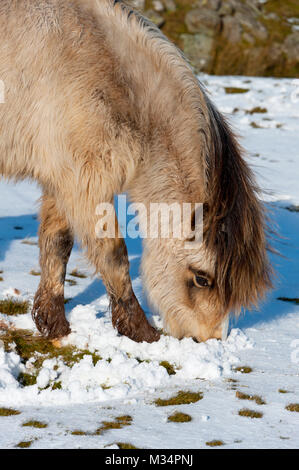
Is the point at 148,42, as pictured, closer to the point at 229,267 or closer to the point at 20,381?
the point at 229,267

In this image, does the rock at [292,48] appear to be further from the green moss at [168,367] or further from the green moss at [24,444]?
the green moss at [24,444]

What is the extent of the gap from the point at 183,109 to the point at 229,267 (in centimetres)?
101

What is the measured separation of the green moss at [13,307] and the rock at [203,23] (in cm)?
1413

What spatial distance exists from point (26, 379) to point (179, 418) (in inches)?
39.4

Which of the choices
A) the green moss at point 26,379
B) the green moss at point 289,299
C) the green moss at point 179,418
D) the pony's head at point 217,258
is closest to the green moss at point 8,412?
the green moss at point 26,379

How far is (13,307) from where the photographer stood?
14.8ft

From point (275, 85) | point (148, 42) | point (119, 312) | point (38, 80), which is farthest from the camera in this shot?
point (275, 85)

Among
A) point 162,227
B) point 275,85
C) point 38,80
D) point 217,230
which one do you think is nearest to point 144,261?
point 162,227

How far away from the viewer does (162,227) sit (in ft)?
12.8

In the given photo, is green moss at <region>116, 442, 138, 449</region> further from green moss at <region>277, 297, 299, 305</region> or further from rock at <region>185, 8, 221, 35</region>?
rock at <region>185, 8, 221, 35</region>

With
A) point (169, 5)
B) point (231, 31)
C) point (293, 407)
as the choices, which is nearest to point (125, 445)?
point (293, 407)

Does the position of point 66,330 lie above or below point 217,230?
below

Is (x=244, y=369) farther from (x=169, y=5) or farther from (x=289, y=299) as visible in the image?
(x=169, y=5)

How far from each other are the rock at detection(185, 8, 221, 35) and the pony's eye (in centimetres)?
1447
